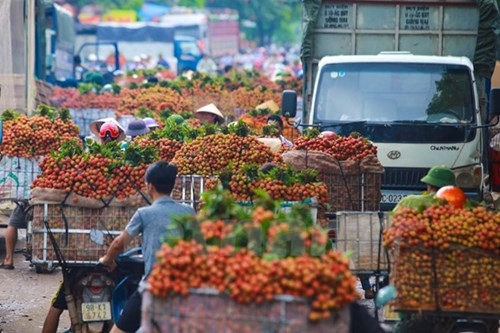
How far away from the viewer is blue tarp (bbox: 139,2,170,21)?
86.0m

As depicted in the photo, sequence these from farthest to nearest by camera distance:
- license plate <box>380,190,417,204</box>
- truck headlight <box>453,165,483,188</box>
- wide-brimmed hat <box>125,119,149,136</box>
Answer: wide-brimmed hat <box>125,119,149,136</box> → truck headlight <box>453,165,483,188</box> → license plate <box>380,190,417,204</box>

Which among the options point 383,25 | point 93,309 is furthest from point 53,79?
point 93,309

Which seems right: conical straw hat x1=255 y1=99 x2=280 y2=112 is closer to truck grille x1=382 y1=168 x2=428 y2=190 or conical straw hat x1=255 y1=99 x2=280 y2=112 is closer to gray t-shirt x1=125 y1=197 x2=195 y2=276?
truck grille x1=382 y1=168 x2=428 y2=190

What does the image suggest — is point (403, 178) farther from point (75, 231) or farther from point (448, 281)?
point (448, 281)

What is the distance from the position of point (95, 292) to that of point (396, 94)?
6.39 meters

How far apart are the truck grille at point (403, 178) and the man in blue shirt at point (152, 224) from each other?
22.3 ft

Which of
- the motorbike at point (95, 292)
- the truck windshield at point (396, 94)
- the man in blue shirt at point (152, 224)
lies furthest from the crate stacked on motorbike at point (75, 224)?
the truck windshield at point (396, 94)

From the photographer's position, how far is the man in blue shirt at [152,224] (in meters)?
8.05

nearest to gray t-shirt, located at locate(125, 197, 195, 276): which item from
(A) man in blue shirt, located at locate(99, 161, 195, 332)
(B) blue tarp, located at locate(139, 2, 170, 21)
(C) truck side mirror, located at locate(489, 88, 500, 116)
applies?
(A) man in blue shirt, located at locate(99, 161, 195, 332)

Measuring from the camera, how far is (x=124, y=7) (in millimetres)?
83375

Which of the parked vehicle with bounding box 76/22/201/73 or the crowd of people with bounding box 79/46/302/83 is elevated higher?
the parked vehicle with bounding box 76/22/201/73

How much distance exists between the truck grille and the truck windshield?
579mm

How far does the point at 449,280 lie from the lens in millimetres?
7840

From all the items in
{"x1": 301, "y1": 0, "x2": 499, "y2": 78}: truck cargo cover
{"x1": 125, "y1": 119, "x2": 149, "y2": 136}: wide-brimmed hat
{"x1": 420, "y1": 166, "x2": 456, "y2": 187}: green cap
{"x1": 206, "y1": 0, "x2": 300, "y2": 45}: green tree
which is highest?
{"x1": 206, "y1": 0, "x2": 300, "y2": 45}: green tree
